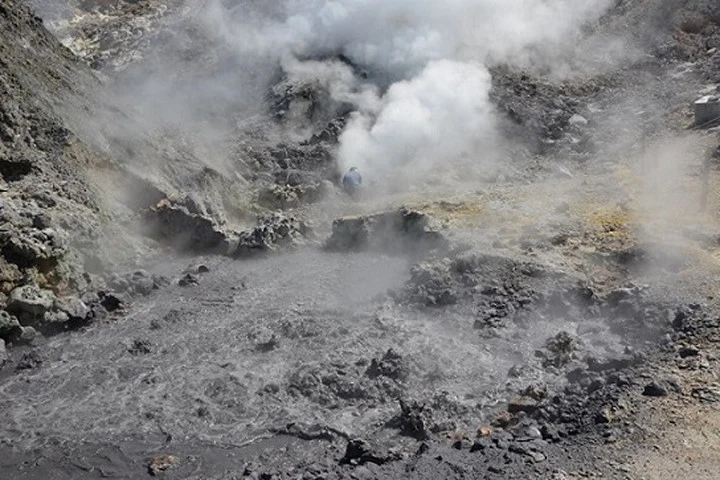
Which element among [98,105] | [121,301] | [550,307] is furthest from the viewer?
[98,105]

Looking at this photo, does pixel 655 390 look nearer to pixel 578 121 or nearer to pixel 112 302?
pixel 112 302

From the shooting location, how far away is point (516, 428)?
24.5 feet

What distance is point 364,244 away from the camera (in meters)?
12.2

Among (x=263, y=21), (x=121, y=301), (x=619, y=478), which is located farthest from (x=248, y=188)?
(x=619, y=478)

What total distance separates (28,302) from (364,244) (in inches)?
204

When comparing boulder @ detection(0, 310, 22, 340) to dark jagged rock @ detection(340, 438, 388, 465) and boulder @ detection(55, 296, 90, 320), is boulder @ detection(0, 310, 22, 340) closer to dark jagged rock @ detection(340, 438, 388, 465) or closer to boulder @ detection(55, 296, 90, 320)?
boulder @ detection(55, 296, 90, 320)

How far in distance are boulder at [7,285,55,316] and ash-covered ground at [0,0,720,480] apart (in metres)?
0.03

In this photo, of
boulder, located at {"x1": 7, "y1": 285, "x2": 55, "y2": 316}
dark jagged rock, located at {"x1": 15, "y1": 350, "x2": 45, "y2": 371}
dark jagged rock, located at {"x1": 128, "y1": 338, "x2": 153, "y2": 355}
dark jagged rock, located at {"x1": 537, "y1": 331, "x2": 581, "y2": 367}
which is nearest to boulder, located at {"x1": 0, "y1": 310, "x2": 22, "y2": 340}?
boulder, located at {"x1": 7, "y1": 285, "x2": 55, "y2": 316}

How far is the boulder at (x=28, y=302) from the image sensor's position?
996 centimetres

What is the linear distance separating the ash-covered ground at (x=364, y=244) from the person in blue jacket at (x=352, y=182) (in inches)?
10.0

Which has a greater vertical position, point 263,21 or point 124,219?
point 263,21

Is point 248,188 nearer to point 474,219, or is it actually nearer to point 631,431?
point 474,219

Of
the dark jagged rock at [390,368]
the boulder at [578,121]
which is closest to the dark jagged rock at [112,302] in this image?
the dark jagged rock at [390,368]

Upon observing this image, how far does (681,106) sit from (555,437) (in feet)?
36.0
